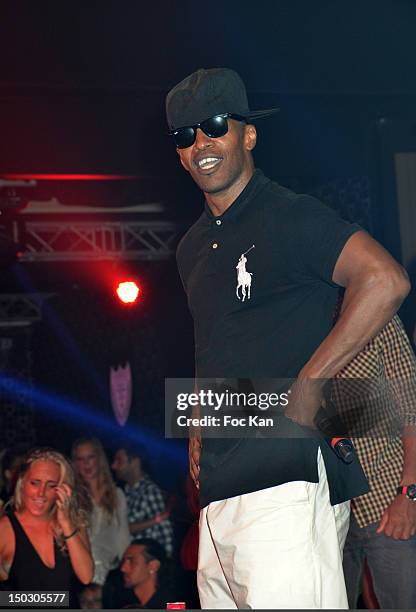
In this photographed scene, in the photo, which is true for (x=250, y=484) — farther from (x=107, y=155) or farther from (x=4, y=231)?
(x=4, y=231)

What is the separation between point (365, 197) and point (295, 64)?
1.34 metres

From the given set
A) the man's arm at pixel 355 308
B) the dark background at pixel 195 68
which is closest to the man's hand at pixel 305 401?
the man's arm at pixel 355 308

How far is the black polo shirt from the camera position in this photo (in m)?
2.42

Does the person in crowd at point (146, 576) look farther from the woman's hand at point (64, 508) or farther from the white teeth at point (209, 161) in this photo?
the white teeth at point (209, 161)

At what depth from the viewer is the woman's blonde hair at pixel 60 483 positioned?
541 centimetres

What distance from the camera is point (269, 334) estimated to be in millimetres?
2482

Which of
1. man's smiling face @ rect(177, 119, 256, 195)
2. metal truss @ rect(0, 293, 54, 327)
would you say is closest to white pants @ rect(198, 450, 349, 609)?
man's smiling face @ rect(177, 119, 256, 195)

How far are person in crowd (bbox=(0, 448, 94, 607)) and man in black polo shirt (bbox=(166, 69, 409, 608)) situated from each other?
9.25 ft

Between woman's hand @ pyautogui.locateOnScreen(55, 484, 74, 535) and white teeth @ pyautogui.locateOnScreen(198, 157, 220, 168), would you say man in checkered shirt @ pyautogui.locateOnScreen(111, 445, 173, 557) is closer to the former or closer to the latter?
woman's hand @ pyautogui.locateOnScreen(55, 484, 74, 535)

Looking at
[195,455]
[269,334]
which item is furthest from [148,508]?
[269,334]

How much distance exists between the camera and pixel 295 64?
6598 millimetres

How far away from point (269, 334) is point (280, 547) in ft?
1.68

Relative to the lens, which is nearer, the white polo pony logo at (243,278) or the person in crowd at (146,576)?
the white polo pony logo at (243,278)

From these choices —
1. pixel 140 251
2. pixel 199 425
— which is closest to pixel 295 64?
pixel 199 425
